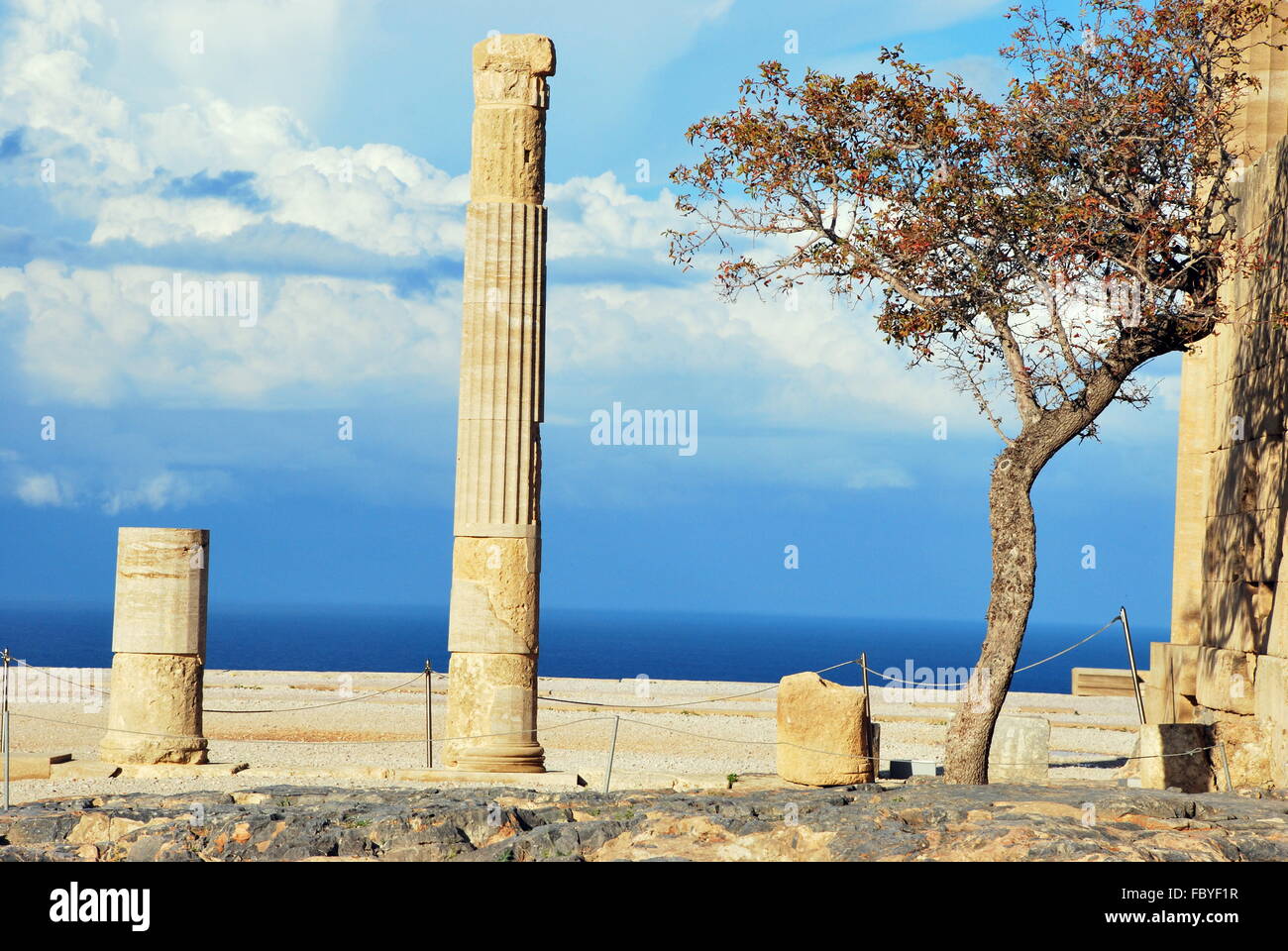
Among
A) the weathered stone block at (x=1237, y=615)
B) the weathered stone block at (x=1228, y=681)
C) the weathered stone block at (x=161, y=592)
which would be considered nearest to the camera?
the weathered stone block at (x=1228, y=681)

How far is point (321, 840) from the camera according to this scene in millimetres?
8516

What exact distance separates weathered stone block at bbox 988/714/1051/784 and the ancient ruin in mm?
1378

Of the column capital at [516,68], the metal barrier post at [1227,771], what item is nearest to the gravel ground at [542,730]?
the metal barrier post at [1227,771]

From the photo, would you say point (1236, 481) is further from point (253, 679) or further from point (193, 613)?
point (253, 679)

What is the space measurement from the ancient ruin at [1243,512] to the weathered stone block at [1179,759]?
16 centimetres

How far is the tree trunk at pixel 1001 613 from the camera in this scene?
12781 mm

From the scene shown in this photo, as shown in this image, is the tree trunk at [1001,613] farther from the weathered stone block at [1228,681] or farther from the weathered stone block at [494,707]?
the weathered stone block at [494,707]

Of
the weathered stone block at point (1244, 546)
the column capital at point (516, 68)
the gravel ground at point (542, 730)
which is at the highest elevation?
the column capital at point (516, 68)

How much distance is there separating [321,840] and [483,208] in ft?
27.5

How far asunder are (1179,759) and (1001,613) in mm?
2504

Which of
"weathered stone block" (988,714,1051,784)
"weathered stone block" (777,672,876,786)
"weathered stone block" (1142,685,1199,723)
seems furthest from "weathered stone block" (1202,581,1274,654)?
"weathered stone block" (777,672,876,786)

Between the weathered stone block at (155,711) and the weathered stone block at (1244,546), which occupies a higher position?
the weathered stone block at (1244,546)

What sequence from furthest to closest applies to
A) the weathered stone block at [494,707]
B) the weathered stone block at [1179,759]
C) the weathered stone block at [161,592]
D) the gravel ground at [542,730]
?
the gravel ground at [542,730]
the weathered stone block at [161,592]
the weathered stone block at [494,707]
the weathered stone block at [1179,759]
